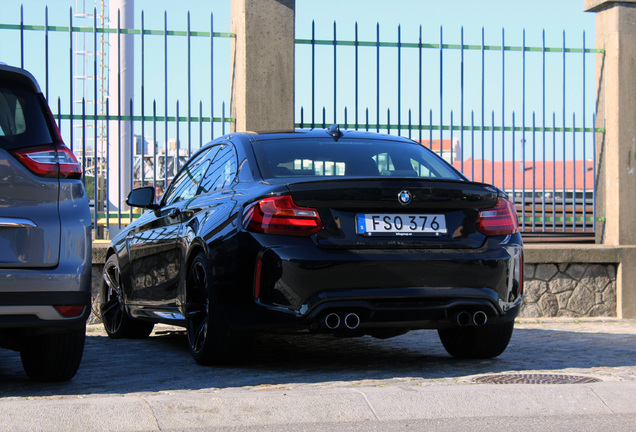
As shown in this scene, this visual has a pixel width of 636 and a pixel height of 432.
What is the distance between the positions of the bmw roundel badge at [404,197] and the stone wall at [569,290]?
517 centimetres

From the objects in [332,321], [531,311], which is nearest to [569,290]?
[531,311]

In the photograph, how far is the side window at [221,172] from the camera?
6.32 metres

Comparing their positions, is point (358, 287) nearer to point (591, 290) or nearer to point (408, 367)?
point (408, 367)

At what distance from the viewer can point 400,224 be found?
5555 mm

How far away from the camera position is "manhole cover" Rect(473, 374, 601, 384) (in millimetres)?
5398

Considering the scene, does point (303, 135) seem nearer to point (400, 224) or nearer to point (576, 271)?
point (400, 224)

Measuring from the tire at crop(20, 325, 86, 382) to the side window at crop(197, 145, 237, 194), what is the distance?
153 centimetres

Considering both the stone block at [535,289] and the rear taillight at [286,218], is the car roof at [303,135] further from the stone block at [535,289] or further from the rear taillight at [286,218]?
the stone block at [535,289]

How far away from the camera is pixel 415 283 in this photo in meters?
5.52

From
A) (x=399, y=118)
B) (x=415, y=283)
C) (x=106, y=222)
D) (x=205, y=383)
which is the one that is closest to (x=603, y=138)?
(x=399, y=118)

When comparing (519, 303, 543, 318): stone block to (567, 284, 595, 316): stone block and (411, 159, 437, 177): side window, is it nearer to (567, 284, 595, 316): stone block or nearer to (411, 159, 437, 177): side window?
(567, 284, 595, 316): stone block

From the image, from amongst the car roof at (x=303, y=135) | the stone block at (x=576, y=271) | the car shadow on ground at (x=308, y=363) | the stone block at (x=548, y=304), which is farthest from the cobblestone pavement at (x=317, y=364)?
the stone block at (x=576, y=271)

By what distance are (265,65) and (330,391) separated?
6.07 m

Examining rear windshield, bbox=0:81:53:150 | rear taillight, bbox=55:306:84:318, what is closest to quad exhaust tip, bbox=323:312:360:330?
rear taillight, bbox=55:306:84:318
